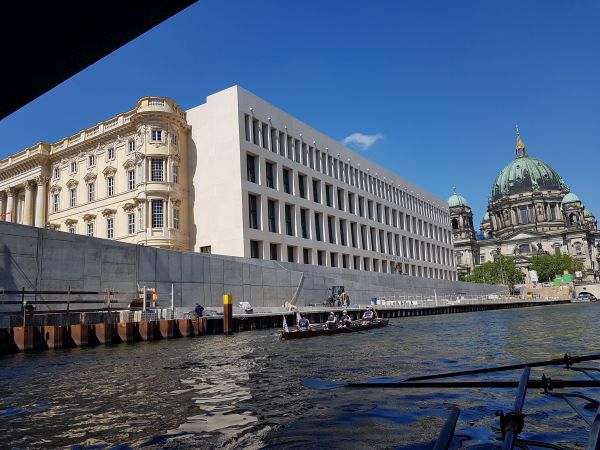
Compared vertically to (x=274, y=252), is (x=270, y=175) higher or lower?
higher

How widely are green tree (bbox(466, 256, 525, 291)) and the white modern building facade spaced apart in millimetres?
91345

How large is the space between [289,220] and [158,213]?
17.8m

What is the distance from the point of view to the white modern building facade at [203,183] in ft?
184

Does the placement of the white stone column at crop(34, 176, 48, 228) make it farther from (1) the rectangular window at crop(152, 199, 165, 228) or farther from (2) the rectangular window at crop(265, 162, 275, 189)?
(2) the rectangular window at crop(265, 162, 275, 189)

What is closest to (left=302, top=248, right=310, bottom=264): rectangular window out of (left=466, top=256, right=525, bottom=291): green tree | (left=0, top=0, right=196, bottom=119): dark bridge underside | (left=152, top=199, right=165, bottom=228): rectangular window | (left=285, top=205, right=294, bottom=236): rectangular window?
(left=285, top=205, right=294, bottom=236): rectangular window

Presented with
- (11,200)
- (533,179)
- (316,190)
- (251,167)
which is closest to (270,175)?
(251,167)

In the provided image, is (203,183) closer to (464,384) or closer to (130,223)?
(130,223)

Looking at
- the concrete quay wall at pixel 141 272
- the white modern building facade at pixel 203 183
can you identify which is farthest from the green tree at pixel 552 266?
the concrete quay wall at pixel 141 272

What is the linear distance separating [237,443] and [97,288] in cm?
3064

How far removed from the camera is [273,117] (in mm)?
64250

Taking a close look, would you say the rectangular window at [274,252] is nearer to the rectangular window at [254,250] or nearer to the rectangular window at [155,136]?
the rectangular window at [254,250]

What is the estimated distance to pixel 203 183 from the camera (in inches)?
2327

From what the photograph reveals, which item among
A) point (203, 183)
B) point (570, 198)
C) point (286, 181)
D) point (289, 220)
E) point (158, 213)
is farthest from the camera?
point (570, 198)

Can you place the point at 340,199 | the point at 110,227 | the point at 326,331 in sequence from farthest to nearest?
the point at 340,199
the point at 110,227
the point at 326,331
